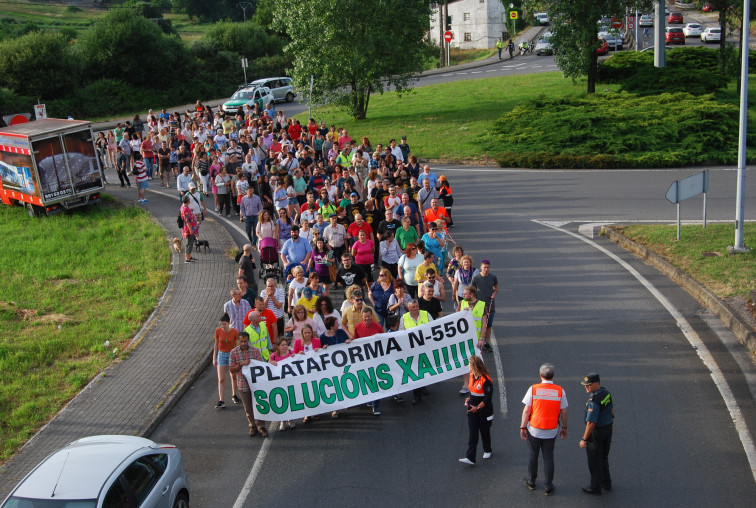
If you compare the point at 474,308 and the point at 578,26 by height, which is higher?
the point at 578,26

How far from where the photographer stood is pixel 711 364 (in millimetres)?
12641

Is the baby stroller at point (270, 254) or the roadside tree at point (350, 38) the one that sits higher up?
the roadside tree at point (350, 38)

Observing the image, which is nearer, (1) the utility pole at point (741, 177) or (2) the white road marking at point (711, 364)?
(2) the white road marking at point (711, 364)

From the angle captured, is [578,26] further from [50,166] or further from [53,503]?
[53,503]

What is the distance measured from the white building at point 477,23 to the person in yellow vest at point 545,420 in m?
72.8

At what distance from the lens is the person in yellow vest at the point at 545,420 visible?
9148mm

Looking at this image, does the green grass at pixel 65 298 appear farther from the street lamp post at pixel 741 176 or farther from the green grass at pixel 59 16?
the green grass at pixel 59 16

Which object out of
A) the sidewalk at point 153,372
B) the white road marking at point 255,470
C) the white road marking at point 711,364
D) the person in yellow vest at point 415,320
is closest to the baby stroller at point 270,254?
the sidewalk at point 153,372

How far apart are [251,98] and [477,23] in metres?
39.6

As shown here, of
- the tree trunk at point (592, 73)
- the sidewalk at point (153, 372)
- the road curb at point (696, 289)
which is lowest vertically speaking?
the road curb at point (696, 289)

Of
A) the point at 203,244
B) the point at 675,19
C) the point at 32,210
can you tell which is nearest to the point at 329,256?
the point at 203,244

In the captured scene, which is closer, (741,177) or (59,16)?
(741,177)

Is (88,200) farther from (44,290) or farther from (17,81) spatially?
(17,81)

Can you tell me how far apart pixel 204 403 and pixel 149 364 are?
6.80 feet
